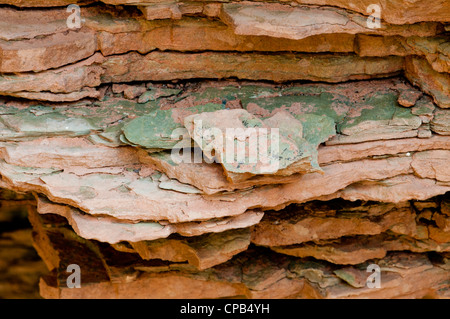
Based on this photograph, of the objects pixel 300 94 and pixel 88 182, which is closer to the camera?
pixel 88 182

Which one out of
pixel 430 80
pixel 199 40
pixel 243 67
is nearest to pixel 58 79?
pixel 199 40

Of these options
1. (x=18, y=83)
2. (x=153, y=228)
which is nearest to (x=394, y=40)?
(x=153, y=228)

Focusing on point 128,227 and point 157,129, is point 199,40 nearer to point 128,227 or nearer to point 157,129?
point 157,129

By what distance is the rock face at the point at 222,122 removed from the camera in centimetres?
369

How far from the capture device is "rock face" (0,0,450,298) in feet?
12.1

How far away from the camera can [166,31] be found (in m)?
4.07

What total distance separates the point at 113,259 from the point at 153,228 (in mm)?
1291

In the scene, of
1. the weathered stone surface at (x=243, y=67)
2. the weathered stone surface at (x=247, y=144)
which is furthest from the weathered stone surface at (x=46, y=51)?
the weathered stone surface at (x=247, y=144)

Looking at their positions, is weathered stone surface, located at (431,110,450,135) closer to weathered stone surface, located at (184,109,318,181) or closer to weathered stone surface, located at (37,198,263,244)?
weathered stone surface, located at (184,109,318,181)

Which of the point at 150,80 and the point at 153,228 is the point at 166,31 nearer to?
the point at 150,80

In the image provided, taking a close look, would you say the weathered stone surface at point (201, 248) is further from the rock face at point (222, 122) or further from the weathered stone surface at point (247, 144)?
the weathered stone surface at point (247, 144)

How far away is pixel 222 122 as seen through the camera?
143 inches

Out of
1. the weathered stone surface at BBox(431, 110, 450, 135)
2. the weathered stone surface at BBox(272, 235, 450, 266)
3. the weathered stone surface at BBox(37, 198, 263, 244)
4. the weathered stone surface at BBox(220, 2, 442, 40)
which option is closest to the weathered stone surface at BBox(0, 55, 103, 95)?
the weathered stone surface at BBox(37, 198, 263, 244)

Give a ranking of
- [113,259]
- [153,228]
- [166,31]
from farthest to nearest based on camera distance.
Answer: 1. [113,259]
2. [166,31]
3. [153,228]
